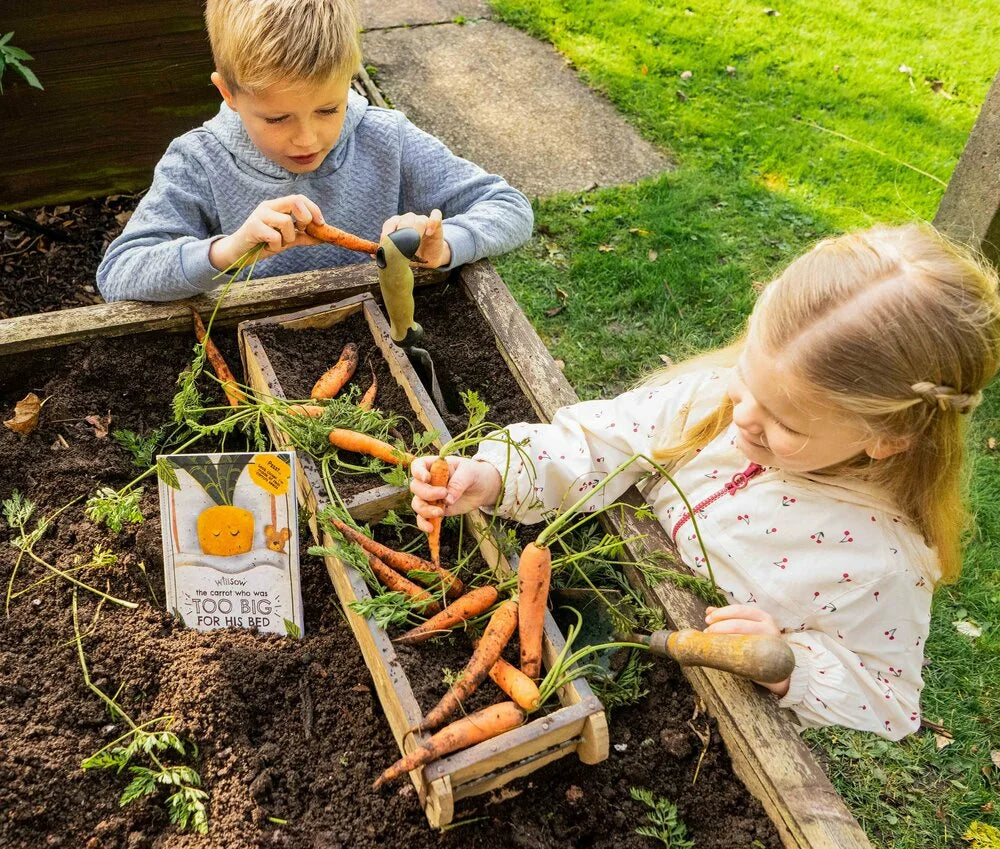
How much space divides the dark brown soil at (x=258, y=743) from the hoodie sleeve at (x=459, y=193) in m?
1.21

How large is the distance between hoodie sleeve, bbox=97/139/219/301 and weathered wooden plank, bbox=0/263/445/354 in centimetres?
5

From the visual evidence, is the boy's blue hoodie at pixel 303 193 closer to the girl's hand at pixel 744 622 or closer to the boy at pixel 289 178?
the boy at pixel 289 178

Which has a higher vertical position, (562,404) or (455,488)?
(455,488)

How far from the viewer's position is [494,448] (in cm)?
208

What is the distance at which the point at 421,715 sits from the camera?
61.9 inches

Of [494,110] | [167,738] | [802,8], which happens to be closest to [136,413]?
[167,738]

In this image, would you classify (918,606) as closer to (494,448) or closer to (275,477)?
(494,448)

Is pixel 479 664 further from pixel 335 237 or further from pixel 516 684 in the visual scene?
pixel 335 237

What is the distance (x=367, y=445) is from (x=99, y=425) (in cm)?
86

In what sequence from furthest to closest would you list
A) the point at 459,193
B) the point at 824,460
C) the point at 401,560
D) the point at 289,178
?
the point at 459,193 < the point at 289,178 < the point at 401,560 < the point at 824,460

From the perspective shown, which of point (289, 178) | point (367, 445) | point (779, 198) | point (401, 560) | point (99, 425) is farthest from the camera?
point (779, 198)

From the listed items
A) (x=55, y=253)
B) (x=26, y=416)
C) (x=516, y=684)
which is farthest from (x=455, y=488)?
(x=55, y=253)

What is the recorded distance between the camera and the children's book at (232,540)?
1.83 meters

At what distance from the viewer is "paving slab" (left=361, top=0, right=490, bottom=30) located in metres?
5.55
